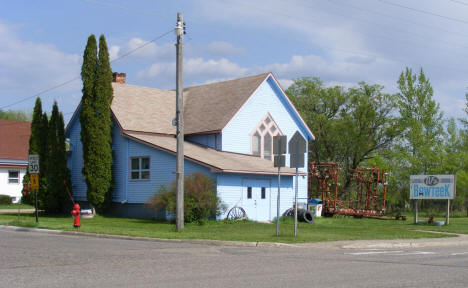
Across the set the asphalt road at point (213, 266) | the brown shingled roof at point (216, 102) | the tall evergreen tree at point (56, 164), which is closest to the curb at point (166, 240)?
the asphalt road at point (213, 266)

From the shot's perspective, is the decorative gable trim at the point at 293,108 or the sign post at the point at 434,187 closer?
the sign post at the point at 434,187

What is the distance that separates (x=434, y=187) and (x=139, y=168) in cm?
1558

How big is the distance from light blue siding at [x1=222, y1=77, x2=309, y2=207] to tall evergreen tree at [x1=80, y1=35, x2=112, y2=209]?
21.4ft

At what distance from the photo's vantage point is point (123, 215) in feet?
103

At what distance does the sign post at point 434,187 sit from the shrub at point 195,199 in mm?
11611

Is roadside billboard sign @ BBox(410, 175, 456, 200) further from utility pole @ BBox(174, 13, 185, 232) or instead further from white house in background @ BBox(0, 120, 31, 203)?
white house in background @ BBox(0, 120, 31, 203)

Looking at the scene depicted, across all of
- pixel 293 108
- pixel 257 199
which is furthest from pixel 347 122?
pixel 257 199

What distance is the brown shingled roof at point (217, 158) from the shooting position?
2706 centimetres

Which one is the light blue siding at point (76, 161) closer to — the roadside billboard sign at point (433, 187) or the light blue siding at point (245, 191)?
the light blue siding at point (245, 191)

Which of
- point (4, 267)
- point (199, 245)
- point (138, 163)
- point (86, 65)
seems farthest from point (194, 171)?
point (4, 267)

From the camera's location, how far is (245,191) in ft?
94.0

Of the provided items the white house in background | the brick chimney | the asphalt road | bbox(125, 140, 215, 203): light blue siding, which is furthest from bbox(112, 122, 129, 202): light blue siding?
the white house in background

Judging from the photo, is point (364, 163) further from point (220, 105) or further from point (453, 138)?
point (220, 105)

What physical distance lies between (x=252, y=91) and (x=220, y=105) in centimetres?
209
